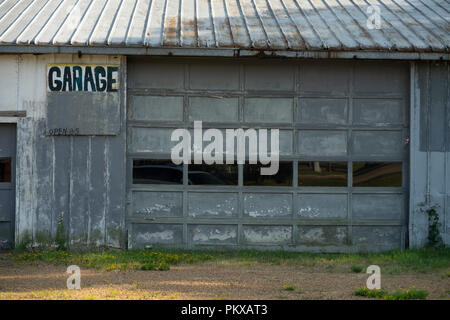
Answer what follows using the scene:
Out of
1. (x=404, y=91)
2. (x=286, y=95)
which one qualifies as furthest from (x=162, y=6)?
(x=404, y=91)

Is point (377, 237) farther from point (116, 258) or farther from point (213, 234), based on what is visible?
point (116, 258)

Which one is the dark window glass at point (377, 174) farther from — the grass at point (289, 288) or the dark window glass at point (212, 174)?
the grass at point (289, 288)

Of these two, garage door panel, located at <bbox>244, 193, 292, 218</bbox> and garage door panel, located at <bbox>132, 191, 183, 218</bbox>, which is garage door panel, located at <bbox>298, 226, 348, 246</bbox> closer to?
garage door panel, located at <bbox>244, 193, 292, 218</bbox>

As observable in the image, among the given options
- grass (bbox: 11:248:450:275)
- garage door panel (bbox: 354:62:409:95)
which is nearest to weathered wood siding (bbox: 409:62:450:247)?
garage door panel (bbox: 354:62:409:95)

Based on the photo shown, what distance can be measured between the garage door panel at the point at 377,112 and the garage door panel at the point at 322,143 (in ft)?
1.51

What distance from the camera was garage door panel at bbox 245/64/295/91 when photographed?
33.3 ft

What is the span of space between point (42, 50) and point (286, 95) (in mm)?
4115

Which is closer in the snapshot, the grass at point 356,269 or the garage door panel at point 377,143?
the grass at point 356,269

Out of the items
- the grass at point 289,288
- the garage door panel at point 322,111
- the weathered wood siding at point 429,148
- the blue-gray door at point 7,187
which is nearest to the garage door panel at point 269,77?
the garage door panel at point 322,111

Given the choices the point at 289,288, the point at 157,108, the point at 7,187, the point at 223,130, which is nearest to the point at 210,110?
the point at 223,130

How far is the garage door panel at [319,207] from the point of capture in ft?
33.1

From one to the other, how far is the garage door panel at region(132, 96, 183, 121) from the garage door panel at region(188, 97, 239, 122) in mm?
223

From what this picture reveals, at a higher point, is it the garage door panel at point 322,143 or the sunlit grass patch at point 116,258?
the garage door panel at point 322,143

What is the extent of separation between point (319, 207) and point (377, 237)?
1.13 meters
